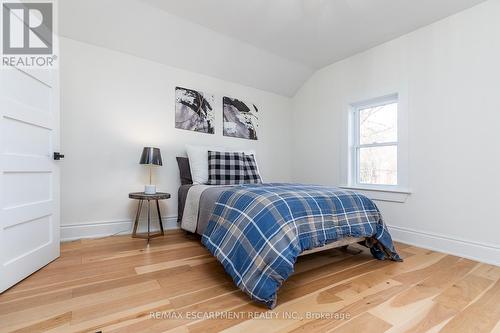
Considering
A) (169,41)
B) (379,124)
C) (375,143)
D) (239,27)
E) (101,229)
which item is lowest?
(101,229)

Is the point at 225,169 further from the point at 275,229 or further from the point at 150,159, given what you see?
the point at 275,229

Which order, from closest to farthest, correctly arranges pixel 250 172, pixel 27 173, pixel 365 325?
pixel 365 325 → pixel 27 173 → pixel 250 172

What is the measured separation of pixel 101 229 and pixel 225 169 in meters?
1.51

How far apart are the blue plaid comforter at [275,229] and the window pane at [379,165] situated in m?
1.17

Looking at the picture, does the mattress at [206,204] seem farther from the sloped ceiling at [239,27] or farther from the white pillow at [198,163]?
the sloped ceiling at [239,27]

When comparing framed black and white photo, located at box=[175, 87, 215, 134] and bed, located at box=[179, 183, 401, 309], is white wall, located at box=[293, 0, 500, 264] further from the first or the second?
framed black and white photo, located at box=[175, 87, 215, 134]

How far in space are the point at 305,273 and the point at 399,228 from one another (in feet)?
5.15

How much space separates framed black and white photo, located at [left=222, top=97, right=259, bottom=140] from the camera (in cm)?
356

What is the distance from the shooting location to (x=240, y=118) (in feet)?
12.1

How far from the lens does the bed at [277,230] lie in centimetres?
138

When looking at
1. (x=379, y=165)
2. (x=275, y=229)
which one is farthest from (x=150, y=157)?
(x=379, y=165)

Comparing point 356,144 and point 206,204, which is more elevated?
point 356,144

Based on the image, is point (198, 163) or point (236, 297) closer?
point (236, 297)

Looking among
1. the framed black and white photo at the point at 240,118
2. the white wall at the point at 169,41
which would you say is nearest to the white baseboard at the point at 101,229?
the framed black and white photo at the point at 240,118
